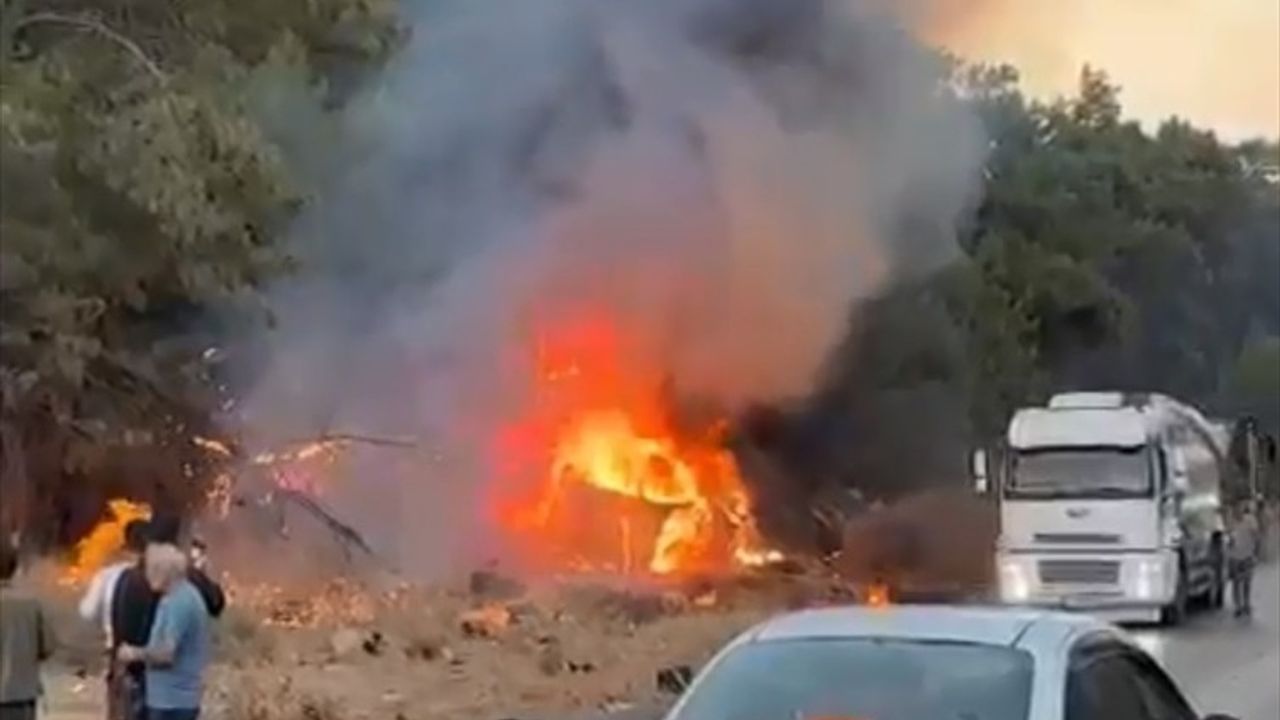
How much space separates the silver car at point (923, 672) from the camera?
26.9 ft

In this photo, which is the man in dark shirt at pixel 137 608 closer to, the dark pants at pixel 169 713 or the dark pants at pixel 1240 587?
the dark pants at pixel 169 713

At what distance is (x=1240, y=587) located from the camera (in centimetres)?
3547

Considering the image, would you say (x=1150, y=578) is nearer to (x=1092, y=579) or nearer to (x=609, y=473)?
(x=1092, y=579)

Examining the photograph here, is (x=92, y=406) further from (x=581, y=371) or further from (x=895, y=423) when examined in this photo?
(x=895, y=423)

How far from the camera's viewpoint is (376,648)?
23266 millimetres

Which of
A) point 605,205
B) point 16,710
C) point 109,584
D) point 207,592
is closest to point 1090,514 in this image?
point 605,205

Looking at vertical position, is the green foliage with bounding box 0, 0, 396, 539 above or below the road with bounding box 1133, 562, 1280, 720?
above

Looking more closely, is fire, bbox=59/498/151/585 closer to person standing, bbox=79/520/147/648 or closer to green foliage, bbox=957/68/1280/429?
person standing, bbox=79/520/147/648

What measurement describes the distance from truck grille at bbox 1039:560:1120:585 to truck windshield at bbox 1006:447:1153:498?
31.1 inches

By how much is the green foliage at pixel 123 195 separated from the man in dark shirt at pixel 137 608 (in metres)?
0.63

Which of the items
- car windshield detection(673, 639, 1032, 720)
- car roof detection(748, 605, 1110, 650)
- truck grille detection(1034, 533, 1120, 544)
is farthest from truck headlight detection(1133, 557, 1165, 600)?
car windshield detection(673, 639, 1032, 720)

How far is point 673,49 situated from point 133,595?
25.2 metres

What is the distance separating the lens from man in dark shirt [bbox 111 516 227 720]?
12.2 m

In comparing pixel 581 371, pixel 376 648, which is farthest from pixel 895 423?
pixel 376 648
